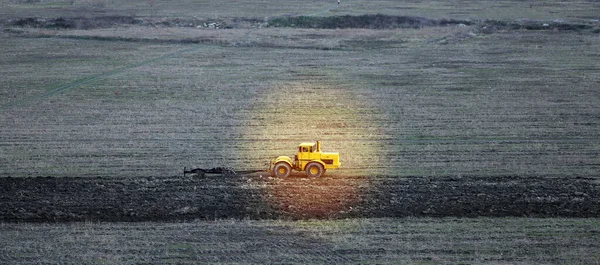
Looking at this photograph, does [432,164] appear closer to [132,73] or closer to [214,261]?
[214,261]

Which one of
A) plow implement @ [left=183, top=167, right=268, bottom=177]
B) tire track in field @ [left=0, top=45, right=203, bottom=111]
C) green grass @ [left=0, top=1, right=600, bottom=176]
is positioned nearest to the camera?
plow implement @ [left=183, top=167, right=268, bottom=177]

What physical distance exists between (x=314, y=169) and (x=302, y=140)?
5.87m

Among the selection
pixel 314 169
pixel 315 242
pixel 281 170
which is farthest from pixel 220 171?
pixel 315 242

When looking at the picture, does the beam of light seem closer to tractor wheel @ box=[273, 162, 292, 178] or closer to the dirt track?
the dirt track

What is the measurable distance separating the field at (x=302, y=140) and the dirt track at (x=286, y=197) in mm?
81

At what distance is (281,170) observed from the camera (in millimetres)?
29562

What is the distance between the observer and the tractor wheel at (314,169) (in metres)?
29.4

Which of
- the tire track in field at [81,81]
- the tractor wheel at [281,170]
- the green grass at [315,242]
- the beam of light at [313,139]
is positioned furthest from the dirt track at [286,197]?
the tire track in field at [81,81]

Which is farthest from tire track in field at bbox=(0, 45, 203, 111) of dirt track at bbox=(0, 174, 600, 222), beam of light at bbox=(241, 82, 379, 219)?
dirt track at bbox=(0, 174, 600, 222)

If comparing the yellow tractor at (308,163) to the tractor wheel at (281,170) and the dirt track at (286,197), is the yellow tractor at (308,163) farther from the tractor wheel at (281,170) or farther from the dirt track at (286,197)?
the dirt track at (286,197)

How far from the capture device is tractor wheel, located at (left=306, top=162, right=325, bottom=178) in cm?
2940

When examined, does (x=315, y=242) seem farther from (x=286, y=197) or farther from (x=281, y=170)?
(x=281, y=170)

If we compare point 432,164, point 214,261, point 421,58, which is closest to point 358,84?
point 421,58

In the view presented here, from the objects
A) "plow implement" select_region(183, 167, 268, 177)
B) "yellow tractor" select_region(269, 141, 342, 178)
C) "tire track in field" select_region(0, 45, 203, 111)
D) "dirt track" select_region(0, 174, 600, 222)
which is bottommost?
"tire track in field" select_region(0, 45, 203, 111)
